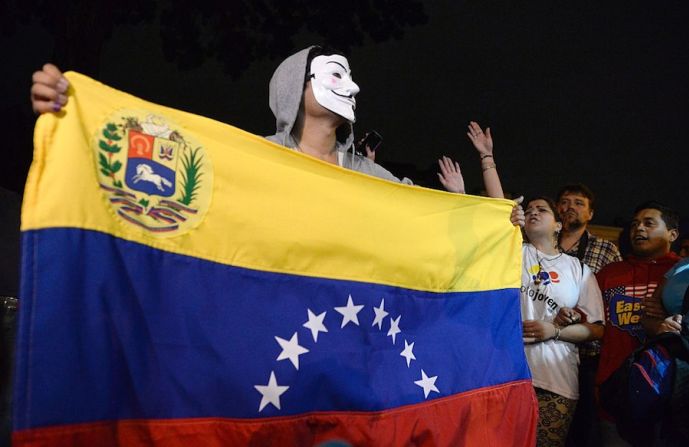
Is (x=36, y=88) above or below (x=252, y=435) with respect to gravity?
above

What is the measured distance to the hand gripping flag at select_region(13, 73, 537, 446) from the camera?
6.35 feet

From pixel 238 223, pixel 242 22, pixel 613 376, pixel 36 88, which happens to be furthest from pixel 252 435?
pixel 242 22

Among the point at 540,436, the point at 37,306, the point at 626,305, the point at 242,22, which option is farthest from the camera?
the point at 242,22

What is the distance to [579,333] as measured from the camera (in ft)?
13.2

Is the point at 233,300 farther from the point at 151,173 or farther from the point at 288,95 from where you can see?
the point at 288,95

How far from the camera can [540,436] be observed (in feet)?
12.8

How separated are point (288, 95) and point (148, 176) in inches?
47.2

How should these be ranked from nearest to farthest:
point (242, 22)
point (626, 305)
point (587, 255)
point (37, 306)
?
point (37, 306) < point (626, 305) < point (587, 255) < point (242, 22)

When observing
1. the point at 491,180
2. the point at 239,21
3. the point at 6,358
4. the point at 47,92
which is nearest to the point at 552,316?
the point at 491,180

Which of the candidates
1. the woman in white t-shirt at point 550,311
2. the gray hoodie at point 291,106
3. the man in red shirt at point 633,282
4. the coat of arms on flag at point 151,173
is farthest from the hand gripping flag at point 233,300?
the man in red shirt at point 633,282

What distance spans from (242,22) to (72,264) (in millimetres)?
10804

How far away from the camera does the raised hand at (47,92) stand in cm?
204

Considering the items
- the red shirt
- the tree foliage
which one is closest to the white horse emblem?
the red shirt

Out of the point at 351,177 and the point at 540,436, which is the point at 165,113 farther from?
the point at 540,436
